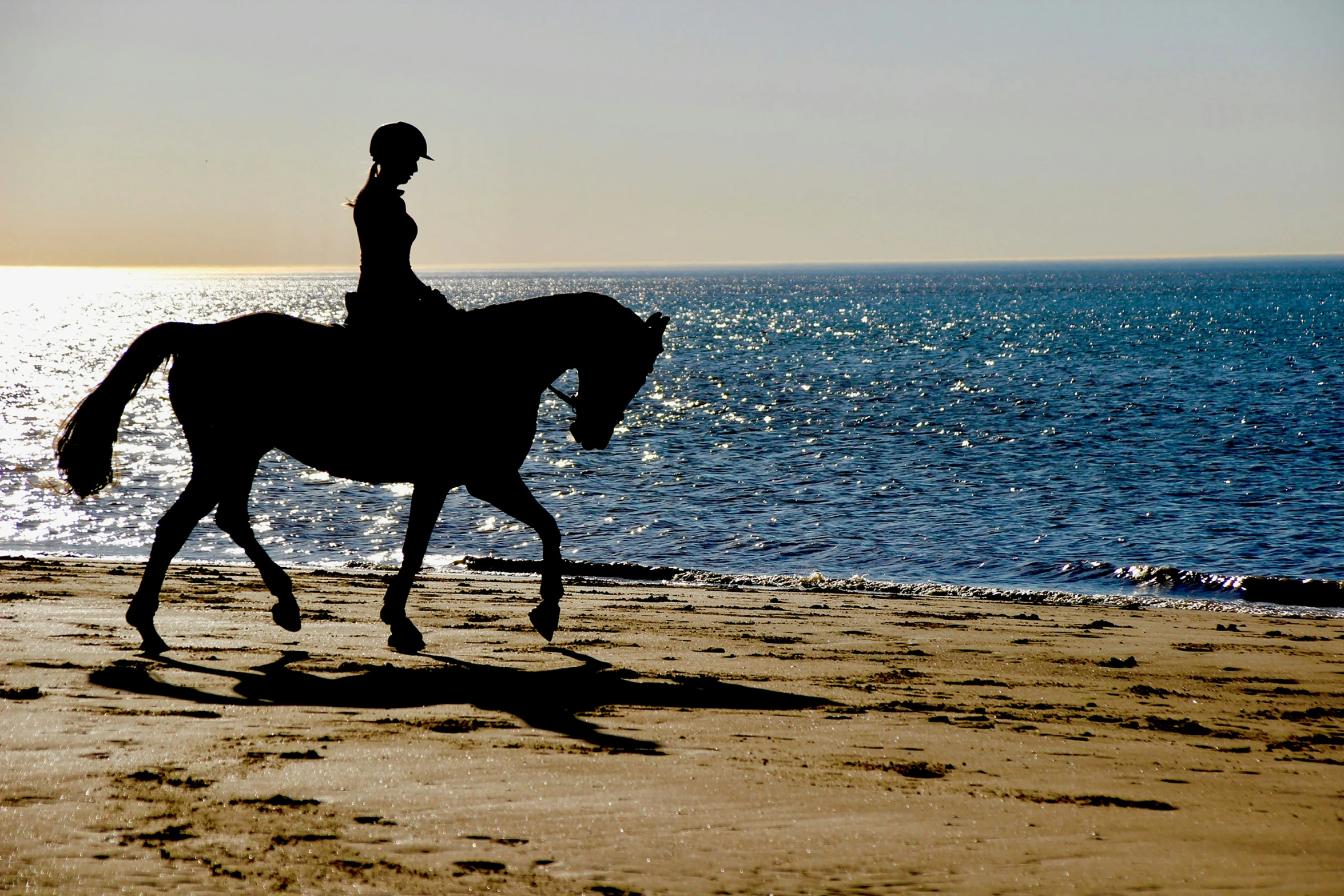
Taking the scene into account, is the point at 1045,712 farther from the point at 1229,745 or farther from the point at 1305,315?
the point at 1305,315

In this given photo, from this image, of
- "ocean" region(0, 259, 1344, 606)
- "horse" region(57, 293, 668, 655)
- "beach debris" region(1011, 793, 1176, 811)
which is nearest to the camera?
"beach debris" region(1011, 793, 1176, 811)

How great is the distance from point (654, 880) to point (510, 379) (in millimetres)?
4655

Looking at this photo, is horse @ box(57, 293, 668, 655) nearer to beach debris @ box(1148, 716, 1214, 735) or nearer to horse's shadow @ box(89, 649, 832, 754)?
horse's shadow @ box(89, 649, 832, 754)

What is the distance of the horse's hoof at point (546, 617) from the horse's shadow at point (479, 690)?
836 millimetres

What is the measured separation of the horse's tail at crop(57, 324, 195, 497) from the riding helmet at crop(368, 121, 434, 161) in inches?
65.9

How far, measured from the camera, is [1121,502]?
66.9 feet

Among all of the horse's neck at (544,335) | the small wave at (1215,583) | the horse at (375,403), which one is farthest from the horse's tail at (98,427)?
the small wave at (1215,583)

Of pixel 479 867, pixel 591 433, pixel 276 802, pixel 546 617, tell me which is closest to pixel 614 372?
pixel 591 433

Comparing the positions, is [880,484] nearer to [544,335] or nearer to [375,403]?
[544,335]

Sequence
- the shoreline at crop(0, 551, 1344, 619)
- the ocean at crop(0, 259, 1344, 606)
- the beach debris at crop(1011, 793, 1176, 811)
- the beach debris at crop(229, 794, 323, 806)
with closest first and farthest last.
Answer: the beach debris at crop(229, 794, 323, 806) → the beach debris at crop(1011, 793, 1176, 811) → the shoreline at crop(0, 551, 1344, 619) → the ocean at crop(0, 259, 1344, 606)

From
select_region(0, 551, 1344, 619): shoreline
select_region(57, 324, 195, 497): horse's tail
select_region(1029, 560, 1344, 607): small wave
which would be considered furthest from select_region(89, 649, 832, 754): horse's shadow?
select_region(1029, 560, 1344, 607): small wave

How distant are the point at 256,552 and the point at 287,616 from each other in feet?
1.62

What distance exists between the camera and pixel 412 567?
797 centimetres

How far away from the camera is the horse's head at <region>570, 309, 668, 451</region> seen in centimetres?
775
